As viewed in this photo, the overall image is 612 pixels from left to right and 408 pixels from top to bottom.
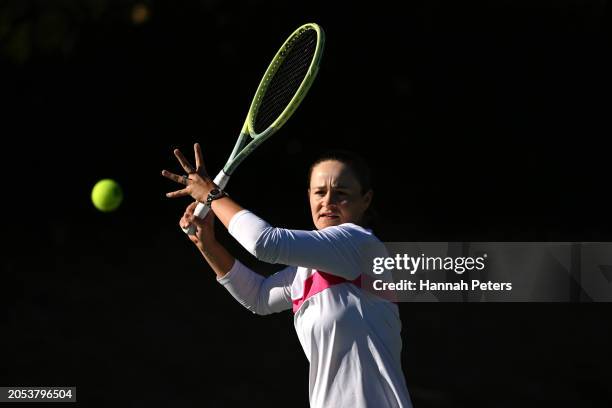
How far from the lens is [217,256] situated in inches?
176

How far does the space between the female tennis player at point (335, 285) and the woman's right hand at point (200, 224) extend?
0.14 meters

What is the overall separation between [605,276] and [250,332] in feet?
8.74

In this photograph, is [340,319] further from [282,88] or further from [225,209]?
[282,88]

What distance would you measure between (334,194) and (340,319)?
0.47 metres

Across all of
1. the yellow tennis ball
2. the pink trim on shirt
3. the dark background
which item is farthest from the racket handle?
the dark background

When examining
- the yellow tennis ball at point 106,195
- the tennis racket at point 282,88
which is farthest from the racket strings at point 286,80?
the yellow tennis ball at point 106,195

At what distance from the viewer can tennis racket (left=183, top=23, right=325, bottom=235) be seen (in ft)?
14.4

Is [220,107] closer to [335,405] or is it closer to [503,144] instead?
[503,144]

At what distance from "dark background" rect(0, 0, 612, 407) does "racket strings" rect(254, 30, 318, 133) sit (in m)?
4.81

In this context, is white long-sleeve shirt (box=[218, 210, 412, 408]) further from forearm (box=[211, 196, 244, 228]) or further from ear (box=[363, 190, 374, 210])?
ear (box=[363, 190, 374, 210])

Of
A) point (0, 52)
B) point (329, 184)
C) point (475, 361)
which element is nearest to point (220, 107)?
point (0, 52)

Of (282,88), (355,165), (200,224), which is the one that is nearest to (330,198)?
(355,165)

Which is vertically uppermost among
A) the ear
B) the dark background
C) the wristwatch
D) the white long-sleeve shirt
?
the dark background

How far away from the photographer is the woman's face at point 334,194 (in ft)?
13.6
